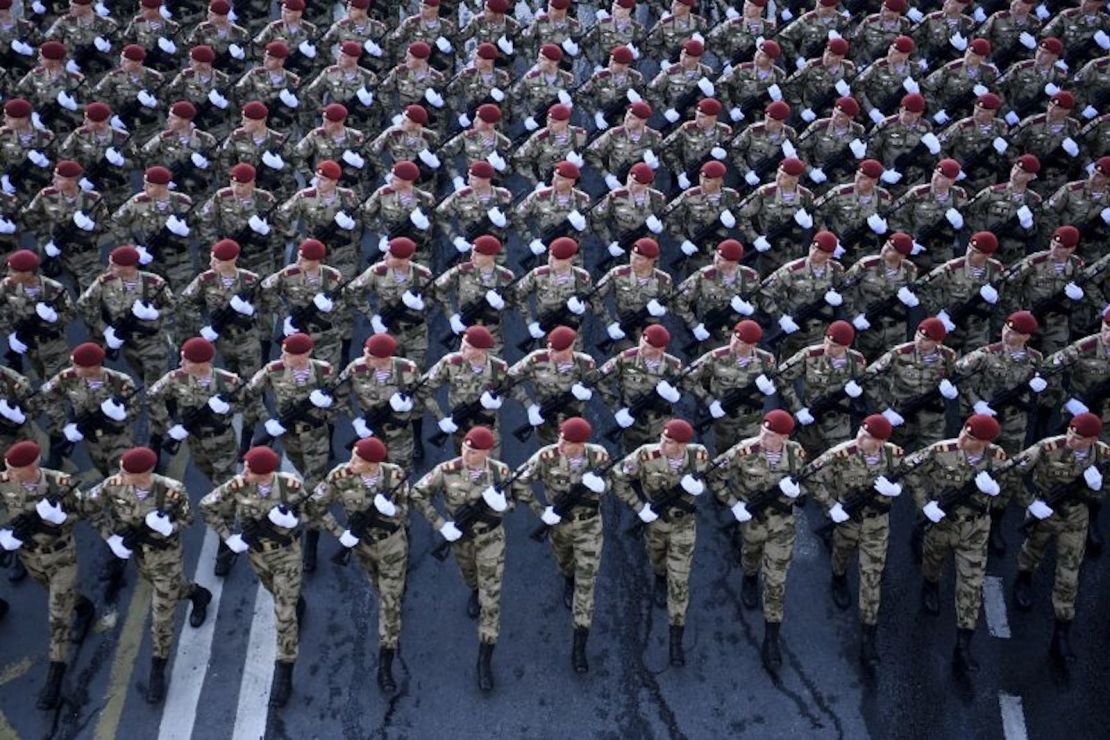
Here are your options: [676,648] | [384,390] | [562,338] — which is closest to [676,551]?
[676,648]

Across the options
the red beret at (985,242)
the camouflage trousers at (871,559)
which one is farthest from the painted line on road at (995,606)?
the red beret at (985,242)

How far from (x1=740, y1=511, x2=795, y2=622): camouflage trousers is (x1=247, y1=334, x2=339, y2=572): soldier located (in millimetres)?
3331

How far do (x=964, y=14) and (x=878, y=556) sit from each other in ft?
27.5

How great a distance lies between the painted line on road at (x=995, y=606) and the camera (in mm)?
9977

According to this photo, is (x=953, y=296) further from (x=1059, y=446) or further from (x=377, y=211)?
(x=377, y=211)

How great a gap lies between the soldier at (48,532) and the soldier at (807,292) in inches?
230

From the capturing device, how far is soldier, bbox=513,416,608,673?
9211 millimetres

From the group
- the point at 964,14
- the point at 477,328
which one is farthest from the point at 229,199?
the point at 964,14

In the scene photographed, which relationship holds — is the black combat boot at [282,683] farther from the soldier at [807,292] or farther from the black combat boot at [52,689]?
the soldier at [807,292]

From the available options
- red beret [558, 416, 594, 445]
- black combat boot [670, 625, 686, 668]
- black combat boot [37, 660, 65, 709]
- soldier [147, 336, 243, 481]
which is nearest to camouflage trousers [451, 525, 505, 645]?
red beret [558, 416, 594, 445]

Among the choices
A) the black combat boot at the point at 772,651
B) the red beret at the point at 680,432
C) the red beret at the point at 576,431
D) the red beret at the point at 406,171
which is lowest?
the black combat boot at the point at 772,651

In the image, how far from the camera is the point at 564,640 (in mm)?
9953

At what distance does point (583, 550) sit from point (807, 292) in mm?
3444

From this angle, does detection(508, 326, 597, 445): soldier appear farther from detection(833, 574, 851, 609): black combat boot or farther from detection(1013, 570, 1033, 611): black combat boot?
detection(1013, 570, 1033, 611): black combat boot
